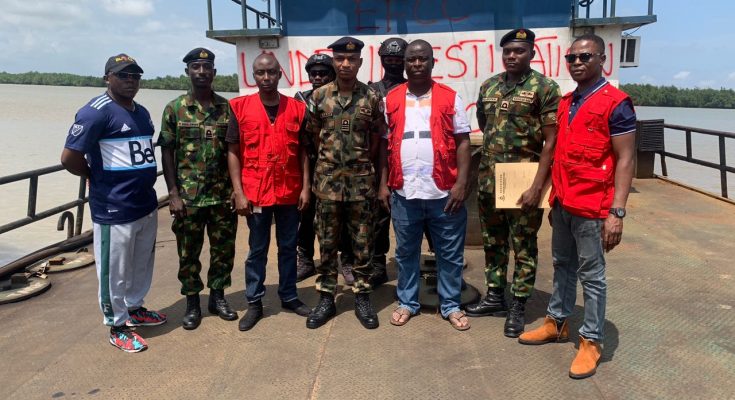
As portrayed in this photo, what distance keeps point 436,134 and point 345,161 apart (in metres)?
0.62

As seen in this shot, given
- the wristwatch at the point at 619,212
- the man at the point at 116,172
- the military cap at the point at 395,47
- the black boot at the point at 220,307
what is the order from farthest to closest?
the military cap at the point at 395,47, the black boot at the point at 220,307, the man at the point at 116,172, the wristwatch at the point at 619,212

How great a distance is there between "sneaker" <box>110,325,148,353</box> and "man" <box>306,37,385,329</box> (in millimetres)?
1077

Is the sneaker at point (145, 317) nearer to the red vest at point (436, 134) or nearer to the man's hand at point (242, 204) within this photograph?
the man's hand at point (242, 204)

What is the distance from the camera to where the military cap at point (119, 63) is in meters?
3.14

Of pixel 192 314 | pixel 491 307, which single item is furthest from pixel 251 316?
pixel 491 307

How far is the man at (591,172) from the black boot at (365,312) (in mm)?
1299

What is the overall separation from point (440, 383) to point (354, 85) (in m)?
1.93

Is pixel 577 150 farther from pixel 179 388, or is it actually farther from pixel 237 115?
pixel 179 388

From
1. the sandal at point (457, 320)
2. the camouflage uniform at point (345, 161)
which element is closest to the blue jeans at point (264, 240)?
the camouflage uniform at point (345, 161)

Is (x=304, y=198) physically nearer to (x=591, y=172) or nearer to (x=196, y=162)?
(x=196, y=162)

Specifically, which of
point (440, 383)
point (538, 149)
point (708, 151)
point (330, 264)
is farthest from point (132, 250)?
point (708, 151)

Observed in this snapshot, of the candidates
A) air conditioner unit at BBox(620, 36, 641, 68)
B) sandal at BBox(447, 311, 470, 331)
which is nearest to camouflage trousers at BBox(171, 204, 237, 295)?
sandal at BBox(447, 311, 470, 331)

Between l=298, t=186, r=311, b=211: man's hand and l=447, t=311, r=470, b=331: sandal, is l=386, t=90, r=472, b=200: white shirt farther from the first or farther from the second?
l=447, t=311, r=470, b=331: sandal

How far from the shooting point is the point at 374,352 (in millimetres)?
3109
